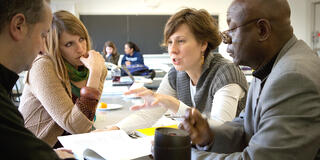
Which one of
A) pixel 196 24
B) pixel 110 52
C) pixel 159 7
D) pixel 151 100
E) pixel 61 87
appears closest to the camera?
pixel 151 100

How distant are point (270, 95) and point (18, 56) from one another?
2.28 ft

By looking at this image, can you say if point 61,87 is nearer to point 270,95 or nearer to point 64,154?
point 64,154

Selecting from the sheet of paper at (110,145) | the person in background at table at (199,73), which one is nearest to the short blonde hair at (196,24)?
the person in background at table at (199,73)

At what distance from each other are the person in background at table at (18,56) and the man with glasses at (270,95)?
465 mm

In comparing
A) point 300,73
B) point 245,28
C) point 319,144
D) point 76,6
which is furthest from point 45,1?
point 76,6

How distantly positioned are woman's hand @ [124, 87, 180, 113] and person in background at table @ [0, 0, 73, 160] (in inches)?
20.7

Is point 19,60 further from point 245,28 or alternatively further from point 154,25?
point 154,25

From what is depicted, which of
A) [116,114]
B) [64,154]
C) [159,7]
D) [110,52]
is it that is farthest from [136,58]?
[64,154]

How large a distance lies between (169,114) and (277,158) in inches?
46.1

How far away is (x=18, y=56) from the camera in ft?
2.48

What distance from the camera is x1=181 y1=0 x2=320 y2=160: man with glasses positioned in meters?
0.76

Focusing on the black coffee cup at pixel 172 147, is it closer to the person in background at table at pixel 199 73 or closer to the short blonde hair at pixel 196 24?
the person in background at table at pixel 199 73

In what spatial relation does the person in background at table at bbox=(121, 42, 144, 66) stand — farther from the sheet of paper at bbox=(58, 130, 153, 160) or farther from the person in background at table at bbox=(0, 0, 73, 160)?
the person in background at table at bbox=(0, 0, 73, 160)

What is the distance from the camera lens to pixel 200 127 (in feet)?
3.26
